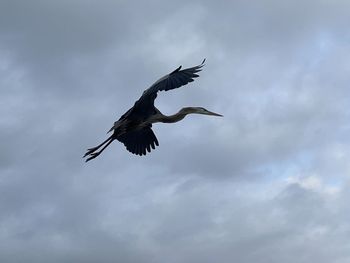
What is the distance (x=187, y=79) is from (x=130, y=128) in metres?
4.43

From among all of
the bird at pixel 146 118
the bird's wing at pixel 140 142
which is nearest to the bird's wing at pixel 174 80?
the bird at pixel 146 118

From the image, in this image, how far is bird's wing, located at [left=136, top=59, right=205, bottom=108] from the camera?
2512cm

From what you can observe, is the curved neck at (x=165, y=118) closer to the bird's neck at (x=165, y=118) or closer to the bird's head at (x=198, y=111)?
the bird's neck at (x=165, y=118)

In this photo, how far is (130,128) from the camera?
28.8 meters

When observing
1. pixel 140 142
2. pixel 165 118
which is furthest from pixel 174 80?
pixel 140 142

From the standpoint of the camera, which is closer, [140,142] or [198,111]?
[198,111]

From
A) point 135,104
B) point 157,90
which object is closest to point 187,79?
point 157,90

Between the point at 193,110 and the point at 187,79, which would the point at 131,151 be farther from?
the point at 187,79

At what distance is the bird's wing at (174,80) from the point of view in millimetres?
25125

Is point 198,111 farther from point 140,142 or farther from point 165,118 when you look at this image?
point 140,142

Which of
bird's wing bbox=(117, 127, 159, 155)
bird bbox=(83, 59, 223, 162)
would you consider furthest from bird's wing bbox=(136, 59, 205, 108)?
bird's wing bbox=(117, 127, 159, 155)

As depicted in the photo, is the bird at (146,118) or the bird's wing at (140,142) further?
the bird's wing at (140,142)

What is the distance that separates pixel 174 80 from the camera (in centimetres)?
2547

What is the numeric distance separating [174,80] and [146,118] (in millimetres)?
3672
